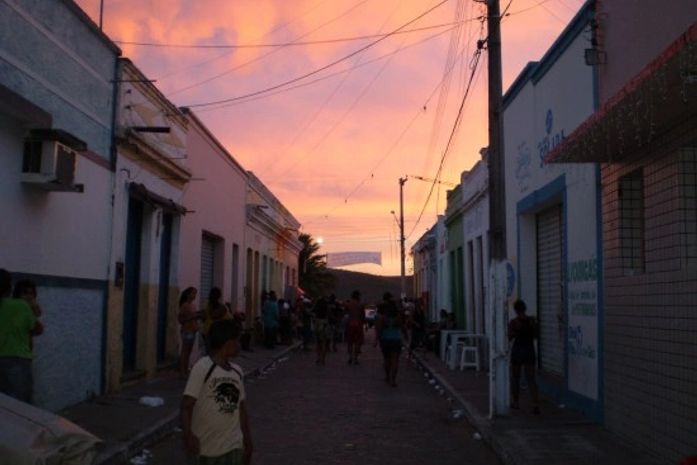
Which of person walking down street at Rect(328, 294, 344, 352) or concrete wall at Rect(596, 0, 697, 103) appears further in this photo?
person walking down street at Rect(328, 294, 344, 352)

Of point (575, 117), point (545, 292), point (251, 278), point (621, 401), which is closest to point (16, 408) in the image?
point (621, 401)

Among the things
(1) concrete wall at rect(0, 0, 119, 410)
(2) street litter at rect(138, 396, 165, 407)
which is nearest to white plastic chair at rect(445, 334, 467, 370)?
(2) street litter at rect(138, 396, 165, 407)

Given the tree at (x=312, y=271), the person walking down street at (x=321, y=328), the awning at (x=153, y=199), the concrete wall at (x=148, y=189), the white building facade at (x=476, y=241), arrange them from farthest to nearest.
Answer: the tree at (x=312, y=271) → the person walking down street at (x=321, y=328) → the white building facade at (x=476, y=241) → the awning at (x=153, y=199) → the concrete wall at (x=148, y=189)

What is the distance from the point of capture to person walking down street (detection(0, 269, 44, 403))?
27.1ft

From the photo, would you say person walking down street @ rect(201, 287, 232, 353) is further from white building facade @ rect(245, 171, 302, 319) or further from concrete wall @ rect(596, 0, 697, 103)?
white building facade @ rect(245, 171, 302, 319)

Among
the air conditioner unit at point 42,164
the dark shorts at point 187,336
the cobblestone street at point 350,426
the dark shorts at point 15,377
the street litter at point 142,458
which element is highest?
the air conditioner unit at point 42,164

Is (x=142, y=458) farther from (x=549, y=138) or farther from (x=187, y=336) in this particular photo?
(x=549, y=138)

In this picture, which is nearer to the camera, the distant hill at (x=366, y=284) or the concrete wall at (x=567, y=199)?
the concrete wall at (x=567, y=199)

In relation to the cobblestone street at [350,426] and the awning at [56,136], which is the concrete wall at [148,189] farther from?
the awning at [56,136]

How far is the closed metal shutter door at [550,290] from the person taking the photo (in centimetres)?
1396

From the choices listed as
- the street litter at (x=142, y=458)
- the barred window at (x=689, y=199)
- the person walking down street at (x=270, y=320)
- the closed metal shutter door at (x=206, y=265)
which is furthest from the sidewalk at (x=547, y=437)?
the person walking down street at (x=270, y=320)

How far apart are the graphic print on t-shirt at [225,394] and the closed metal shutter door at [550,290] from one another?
866 cm

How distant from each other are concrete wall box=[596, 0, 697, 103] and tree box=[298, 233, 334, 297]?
46423 mm

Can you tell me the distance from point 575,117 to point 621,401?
4.13 metres
